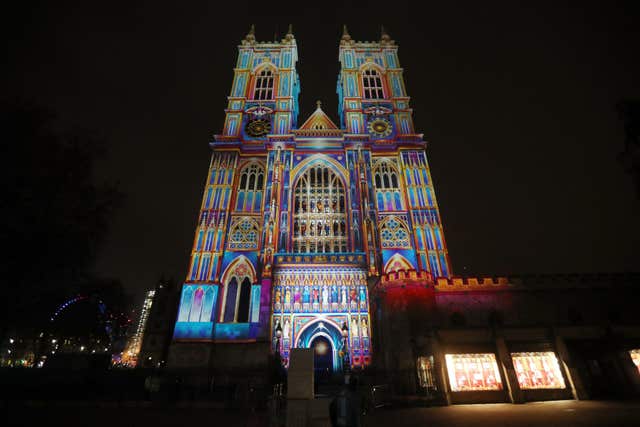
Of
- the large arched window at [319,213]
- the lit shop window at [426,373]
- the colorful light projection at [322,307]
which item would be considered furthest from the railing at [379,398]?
the large arched window at [319,213]

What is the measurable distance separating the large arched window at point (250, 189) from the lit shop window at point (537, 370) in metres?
24.7

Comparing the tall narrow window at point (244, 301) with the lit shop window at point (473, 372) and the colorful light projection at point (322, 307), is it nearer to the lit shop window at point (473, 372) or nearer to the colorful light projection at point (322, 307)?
the colorful light projection at point (322, 307)

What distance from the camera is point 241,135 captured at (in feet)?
116

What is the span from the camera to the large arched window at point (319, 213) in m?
30.1

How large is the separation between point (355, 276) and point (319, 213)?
26.0ft

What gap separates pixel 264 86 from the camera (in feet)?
135

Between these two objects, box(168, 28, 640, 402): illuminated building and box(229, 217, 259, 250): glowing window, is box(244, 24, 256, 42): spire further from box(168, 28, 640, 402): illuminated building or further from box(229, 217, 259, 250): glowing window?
box(229, 217, 259, 250): glowing window

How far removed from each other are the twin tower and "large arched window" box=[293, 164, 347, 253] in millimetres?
117

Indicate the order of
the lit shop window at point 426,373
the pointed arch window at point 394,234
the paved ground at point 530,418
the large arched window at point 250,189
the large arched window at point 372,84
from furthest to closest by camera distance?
the large arched window at point 372,84 → the large arched window at point 250,189 → the pointed arch window at point 394,234 → the lit shop window at point 426,373 → the paved ground at point 530,418

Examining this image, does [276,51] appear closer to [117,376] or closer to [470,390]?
[117,376]

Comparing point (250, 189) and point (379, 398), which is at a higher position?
point (250, 189)

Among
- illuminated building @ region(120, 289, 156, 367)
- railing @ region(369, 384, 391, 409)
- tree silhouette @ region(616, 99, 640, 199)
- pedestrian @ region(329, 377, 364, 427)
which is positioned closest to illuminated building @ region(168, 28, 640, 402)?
railing @ region(369, 384, 391, 409)

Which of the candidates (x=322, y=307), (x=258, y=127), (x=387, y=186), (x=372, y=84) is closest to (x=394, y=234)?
(x=387, y=186)

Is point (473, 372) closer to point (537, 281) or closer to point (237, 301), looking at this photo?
point (537, 281)
